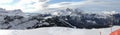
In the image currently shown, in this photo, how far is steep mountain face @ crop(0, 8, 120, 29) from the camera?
3.55 metres

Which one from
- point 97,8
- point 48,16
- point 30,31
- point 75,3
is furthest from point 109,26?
point 30,31

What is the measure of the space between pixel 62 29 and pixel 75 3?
1.33ft

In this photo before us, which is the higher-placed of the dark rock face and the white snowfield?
the dark rock face

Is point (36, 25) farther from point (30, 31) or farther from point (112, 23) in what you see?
point (112, 23)

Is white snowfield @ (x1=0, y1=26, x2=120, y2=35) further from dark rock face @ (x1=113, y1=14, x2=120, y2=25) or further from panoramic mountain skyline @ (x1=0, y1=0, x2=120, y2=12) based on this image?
panoramic mountain skyline @ (x1=0, y1=0, x2=120, y2=12)

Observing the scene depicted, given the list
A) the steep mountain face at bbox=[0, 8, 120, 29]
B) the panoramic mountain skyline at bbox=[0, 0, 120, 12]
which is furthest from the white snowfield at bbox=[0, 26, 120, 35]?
the panoramic mountain skyline at bbox=[0, 0, 120, 12]

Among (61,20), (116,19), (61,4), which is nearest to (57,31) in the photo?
(61,20)

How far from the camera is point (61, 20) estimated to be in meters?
3.56

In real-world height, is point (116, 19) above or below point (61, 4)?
below

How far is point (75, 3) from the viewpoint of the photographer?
140 inches

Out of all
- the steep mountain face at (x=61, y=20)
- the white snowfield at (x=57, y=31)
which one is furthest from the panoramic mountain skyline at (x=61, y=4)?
the white snowfield at (x=57, y=31)

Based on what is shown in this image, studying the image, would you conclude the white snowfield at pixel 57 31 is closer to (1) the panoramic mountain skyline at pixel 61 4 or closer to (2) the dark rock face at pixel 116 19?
(2) the dark rock face at pixel 116 19

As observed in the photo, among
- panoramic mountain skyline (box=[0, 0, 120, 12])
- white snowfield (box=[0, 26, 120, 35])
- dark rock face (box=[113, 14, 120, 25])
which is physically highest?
panoramic mountain skyline (box=[0, 0, 120, 12])

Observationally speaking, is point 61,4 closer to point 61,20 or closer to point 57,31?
point 61,20
